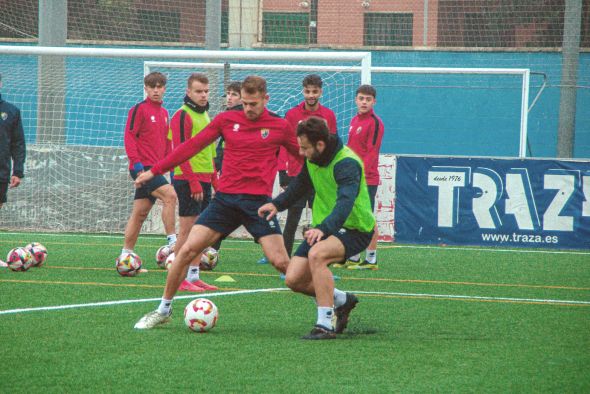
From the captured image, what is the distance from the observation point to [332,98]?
18109mm

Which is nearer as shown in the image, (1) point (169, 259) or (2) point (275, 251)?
(2) point (275, 251)

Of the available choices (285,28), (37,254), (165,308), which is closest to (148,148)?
(37,254)

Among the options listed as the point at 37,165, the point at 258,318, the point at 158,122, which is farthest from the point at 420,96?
the point at 258,318

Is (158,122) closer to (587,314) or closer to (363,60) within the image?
(363,60)

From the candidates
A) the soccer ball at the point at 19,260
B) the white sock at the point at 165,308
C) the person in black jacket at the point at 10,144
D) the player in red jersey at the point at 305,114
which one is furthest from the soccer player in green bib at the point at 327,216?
the person in black jacket at the point at 10,144

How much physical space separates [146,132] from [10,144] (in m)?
1.62

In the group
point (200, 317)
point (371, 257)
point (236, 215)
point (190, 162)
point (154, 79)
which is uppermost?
point (154, 79)

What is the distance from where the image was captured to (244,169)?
805cm

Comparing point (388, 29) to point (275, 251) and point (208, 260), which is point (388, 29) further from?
point (275, 251)

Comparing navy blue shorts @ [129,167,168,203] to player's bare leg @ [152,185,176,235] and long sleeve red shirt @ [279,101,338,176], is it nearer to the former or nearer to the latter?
player's bare leg @ [152,185,176,235]

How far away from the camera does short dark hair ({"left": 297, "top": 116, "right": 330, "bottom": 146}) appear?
7070 millimetres

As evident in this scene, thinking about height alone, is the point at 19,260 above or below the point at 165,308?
below

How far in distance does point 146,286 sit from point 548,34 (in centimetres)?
1739

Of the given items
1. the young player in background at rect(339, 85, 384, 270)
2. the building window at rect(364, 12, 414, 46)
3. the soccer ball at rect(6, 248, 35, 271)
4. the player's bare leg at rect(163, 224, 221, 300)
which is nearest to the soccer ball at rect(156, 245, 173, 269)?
the soccer ball at rect(6, 248, 35, 271)
